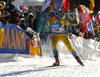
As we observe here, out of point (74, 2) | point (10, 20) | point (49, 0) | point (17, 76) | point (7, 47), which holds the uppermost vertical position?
point (74, 2)

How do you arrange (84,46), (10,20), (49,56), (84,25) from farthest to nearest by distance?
(84,25), (84,46), (49,56), (10,20)

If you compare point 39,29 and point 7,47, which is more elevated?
point 39,29

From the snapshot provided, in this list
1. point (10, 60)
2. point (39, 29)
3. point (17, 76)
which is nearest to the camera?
point (17, 76)

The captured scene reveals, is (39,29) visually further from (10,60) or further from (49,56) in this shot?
(49,56)

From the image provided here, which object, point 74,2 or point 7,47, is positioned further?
point 74,2

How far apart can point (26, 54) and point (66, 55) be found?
1.89 meters

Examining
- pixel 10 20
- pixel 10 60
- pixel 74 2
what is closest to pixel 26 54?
pixel 10 60

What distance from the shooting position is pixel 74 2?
2944 cm

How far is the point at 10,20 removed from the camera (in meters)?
7.18

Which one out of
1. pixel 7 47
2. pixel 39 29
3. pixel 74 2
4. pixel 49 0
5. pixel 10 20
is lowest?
pixel 7 47

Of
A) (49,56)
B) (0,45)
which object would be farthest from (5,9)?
(49,56)

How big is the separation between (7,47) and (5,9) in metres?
1.51

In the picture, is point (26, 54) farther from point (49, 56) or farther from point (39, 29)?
point (39, 29)

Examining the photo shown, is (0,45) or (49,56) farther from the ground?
(0,45)
